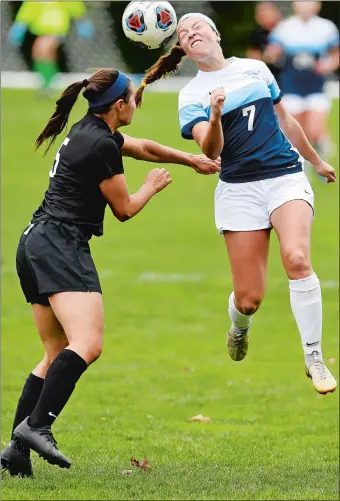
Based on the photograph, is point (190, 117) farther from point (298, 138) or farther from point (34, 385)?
point (34, 385)

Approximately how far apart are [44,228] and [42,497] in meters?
1.46

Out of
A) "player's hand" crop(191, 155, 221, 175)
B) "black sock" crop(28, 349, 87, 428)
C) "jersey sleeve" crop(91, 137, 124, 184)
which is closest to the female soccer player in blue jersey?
"player's hand" crop(191, 155, 221, 175)

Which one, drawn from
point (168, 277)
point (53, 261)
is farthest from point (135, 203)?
point (168, 277)

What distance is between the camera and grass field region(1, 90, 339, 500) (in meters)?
7.11

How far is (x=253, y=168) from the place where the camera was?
7.60 m

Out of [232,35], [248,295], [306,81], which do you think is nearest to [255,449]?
[248,295]

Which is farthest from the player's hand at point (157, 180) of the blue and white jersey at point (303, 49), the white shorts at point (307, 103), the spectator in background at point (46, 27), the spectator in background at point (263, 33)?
the spectator in background at point (46, 27)

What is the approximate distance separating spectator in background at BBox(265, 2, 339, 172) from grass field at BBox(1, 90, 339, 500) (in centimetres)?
174

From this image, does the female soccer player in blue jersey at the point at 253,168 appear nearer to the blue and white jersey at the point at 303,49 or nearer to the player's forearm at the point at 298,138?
the player's forearm at the point at 298,138

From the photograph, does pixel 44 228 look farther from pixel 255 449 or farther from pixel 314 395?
pixel 314 395

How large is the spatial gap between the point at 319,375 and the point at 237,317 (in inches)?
46.6

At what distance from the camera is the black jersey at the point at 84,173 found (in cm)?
671

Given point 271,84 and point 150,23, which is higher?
point 150,23

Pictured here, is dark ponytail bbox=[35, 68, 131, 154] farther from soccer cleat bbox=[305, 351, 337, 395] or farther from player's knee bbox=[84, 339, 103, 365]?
soccer cleat bbox=[305, 351, 337, 395]
